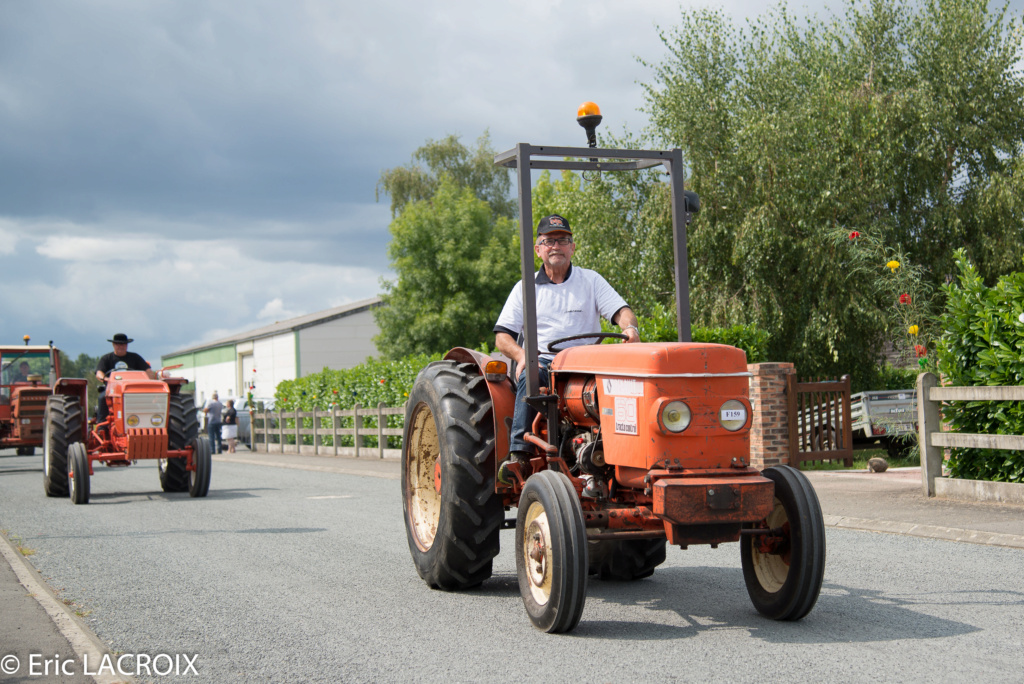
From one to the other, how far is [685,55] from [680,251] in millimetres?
19673

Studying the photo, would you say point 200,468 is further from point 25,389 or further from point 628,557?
point 25,389

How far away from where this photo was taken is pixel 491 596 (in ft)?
19.0

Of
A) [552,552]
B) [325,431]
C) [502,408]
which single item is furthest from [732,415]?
[325,431]

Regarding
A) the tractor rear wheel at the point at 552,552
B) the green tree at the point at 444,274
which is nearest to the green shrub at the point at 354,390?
the tractor rear wheel at the point at 552,552

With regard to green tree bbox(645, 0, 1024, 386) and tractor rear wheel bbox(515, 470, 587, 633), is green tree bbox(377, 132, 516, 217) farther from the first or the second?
tractor rear wheel bbox(515, 470, 587, 633)

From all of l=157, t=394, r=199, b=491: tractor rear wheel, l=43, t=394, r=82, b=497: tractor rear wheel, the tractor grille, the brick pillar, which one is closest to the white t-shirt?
the brick pillar

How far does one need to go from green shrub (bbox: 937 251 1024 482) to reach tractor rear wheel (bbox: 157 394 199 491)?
9324 mm

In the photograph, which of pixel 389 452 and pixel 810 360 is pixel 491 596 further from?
pixel 810 360

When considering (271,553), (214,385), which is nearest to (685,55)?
(271,553)

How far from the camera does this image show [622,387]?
4664 millimetres

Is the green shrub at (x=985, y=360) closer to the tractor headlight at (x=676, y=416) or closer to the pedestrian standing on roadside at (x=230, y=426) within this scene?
the tractor headlight at (x=676, y=416)

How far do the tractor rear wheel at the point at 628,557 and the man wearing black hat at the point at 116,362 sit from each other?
906 cm

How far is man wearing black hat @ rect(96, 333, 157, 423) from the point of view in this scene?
13289 mm

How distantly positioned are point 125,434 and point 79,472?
0.78m
